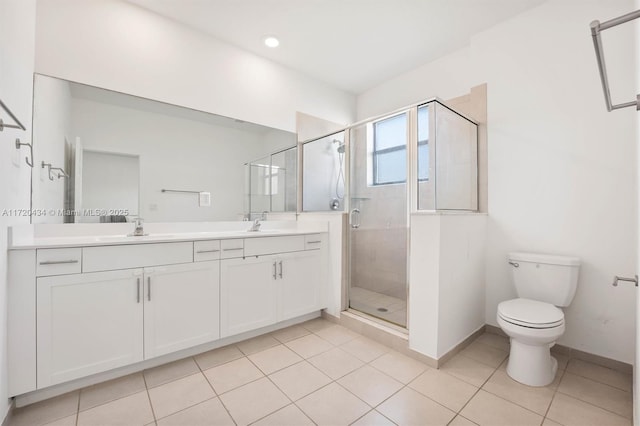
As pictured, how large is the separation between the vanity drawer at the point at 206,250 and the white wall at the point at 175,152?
1.82ft

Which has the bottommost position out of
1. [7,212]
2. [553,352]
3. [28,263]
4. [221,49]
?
[553,352]

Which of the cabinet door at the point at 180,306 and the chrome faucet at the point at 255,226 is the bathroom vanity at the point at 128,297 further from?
the chrome faucet at the point at 255,226

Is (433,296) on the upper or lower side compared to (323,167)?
lower

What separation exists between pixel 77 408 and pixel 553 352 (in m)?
3.13

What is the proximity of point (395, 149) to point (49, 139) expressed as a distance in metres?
2.54

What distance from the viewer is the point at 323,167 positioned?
10.3 feet

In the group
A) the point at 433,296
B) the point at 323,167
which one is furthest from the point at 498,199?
the point at 323,167

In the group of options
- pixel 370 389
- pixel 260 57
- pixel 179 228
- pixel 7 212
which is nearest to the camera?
pixel 7 212

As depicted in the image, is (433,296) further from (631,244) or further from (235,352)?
(235,352)

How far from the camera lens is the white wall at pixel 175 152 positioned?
2039mm

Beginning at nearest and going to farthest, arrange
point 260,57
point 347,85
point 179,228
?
point 179,228, point 260,57, point 347,85

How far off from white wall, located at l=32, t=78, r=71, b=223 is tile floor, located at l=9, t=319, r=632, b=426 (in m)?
1.17

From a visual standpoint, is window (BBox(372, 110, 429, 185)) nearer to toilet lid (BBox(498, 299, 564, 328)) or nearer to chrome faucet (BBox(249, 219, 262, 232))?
toilet lid (BBox(498, 299, 564, 328))

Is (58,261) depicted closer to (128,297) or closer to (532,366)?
(128,297)
